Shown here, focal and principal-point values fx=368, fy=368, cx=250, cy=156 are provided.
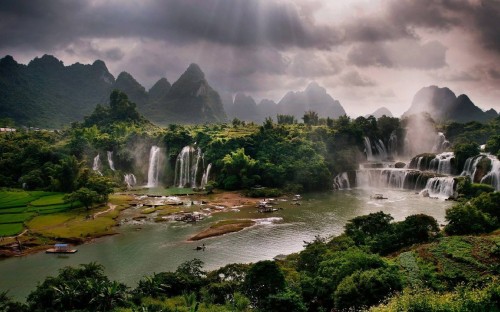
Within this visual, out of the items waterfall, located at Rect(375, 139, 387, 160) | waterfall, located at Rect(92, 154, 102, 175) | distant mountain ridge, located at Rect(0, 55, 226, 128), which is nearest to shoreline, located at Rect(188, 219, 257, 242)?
waterfall, located at Rect(92, 154, 102, 175)

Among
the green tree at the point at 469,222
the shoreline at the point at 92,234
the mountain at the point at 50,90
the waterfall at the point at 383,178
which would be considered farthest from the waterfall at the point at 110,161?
the mountain at the point at 50,90

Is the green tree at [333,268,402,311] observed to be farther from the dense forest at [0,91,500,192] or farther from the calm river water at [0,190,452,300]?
the dense forest at [0,91,500,192]

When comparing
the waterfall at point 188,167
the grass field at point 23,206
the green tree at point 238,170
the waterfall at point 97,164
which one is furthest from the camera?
the waterfall at point 97,164

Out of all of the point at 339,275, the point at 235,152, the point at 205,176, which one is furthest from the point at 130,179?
the point at 339,275

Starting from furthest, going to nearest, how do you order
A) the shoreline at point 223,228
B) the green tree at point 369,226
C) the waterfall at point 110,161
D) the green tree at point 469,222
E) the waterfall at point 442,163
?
the waterfall at point 110,161 < the waterfall at point 442,163 < the shoreline at point 223,228 < the green tree at point 369,226 < the green tree at point 469,222

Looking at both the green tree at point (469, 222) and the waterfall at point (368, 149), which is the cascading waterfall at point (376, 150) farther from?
the green tree at point (469, 222)

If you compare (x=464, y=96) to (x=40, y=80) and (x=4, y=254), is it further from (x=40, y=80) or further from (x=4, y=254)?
(x=40, y=80)

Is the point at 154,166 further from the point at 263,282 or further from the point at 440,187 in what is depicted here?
the point at 263,282
